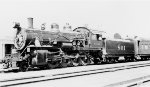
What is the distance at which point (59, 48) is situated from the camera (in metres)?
17.1

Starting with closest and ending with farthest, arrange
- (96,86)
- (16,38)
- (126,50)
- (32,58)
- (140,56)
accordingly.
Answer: (96,86)
(32,58)
(16,38)
(126,50)
(140,56)

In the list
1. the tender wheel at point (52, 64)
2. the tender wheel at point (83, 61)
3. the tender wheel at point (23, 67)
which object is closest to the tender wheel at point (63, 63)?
the tender wheel at point (52, 64)

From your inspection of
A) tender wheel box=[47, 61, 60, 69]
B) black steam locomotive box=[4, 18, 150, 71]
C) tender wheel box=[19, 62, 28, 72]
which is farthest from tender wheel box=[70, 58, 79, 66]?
tender wheel box=[19, 62, 28, 72]

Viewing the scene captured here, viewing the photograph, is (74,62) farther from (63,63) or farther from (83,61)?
(63,63)

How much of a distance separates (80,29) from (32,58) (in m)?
7.19

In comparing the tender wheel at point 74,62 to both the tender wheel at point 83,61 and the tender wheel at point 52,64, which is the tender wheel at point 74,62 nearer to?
the tender wheel at point 83,61

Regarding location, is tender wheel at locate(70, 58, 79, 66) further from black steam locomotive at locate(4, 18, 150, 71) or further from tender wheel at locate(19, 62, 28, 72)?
tender wheel at locate(19, 62, 28, 72)

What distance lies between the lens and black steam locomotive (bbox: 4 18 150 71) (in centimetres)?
1512

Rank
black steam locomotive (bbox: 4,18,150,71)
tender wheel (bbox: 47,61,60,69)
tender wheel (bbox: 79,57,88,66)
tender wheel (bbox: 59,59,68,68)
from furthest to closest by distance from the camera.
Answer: tender wheel (bbox: 79,57,88,66), tender wheel (bbox: 59,59,68,68), tender wheel (bbox: 47,61,60,69), black steam locomotive (bbox: 4,18,150,71)

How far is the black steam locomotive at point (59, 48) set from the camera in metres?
15.1

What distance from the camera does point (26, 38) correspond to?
1552 cm

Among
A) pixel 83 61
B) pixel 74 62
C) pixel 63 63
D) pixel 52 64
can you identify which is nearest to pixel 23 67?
pixel 52 64

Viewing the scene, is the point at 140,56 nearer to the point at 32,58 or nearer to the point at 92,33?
the point at 92,33

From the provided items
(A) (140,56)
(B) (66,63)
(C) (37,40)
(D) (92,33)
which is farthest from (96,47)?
(A) (140,56)
